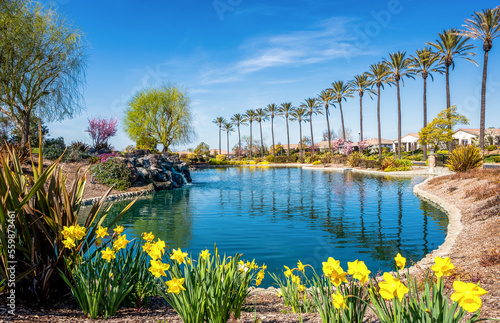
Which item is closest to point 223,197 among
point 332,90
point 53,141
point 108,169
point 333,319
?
point 108,169

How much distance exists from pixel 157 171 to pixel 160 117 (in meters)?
21.3

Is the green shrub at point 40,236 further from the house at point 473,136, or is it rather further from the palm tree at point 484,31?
the house at point 473,136

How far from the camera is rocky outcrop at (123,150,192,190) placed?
2311cm

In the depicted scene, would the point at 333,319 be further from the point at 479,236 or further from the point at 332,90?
the point at 332,90

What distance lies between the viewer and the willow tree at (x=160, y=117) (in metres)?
43.3

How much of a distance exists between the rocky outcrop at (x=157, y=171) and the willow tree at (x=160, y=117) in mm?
15301

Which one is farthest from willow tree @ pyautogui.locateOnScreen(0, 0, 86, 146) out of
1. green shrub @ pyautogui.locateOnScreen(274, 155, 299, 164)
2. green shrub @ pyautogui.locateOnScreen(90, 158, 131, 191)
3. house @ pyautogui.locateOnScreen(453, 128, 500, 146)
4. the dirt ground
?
house @ pyautogui.locateOnScreen(453, 128, 500, 146)

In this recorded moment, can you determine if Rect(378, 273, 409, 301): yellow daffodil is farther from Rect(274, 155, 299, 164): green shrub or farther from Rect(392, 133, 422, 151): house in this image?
Rect(392, 133, 422, 151): house

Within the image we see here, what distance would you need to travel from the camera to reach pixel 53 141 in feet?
91.5

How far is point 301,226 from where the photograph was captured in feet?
35.0

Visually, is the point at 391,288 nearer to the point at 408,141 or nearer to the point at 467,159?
the point at 467,159

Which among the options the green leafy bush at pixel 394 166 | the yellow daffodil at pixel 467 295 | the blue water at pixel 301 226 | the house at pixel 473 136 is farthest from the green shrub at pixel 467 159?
the house at pixel 473 136

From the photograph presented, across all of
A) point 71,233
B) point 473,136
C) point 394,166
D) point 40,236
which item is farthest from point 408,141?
point 71,233

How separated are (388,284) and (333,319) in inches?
33.4
